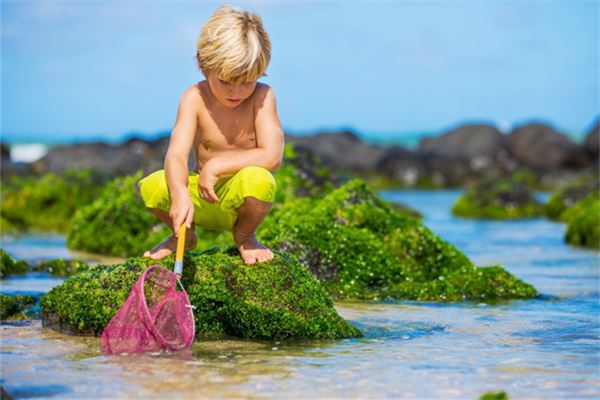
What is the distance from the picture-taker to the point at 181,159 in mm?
6551

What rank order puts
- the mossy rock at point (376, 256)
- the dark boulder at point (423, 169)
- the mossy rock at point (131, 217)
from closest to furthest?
the mossy rock at point (376, 256) → the mossy rock at point (131, 217) → the dark boulder at point (423, 169)

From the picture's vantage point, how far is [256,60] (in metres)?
6.29

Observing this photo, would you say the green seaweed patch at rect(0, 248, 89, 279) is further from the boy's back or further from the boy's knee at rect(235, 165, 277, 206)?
the boy's knee at rect(235, 165, 277, 206)

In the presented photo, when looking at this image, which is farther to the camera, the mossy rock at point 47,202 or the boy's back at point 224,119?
the mossy rock at point 47,202

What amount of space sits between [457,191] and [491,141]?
33.3 feet

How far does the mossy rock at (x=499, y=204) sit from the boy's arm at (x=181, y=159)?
14.8 meters

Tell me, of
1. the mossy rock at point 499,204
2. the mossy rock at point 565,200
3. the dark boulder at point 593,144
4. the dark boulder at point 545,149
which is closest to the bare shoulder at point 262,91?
the mossy rock at point 565,200

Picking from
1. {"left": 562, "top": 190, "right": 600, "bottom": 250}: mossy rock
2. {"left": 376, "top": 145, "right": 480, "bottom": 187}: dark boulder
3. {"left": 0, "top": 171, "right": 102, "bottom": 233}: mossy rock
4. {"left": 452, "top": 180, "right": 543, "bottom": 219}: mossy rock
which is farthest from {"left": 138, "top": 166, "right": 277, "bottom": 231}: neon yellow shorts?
{"left": 376, "top": 145, "right": 480, "bottom": 187}: dark boulder

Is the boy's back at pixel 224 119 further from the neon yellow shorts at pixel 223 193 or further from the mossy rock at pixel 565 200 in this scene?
the mossy rock at pixel 565 200

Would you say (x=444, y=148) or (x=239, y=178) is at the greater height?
(x=444, y=148)

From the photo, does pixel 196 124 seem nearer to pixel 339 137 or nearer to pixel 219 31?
pixel 219 31

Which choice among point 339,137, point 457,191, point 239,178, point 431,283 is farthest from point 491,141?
point 239,178

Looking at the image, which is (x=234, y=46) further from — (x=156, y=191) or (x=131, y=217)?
(x=131, y=217)

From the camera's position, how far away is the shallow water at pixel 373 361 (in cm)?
531
